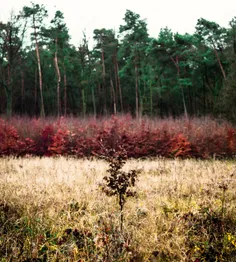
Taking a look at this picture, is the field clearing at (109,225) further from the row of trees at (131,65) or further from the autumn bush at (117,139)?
Result: the row of trees at (131,65)

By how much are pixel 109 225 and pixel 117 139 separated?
833cm

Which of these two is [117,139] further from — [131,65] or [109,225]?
[131,65]

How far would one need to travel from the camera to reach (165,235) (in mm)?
3211

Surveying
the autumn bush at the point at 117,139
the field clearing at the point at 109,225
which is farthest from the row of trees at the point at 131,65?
the field clearing at the point at 109,225

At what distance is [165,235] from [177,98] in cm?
3838

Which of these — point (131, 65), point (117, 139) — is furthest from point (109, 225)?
point (131, 65)

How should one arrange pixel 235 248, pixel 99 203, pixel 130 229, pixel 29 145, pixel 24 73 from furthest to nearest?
pixel 24 73 → pixel 29 145 → pixel 99 203 → pixel 130 229 → pixel 235 248

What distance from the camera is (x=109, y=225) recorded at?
3002 mm

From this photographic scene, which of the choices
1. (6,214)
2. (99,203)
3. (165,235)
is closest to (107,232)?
(165,235)

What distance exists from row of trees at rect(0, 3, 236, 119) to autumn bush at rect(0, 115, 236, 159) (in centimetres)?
553

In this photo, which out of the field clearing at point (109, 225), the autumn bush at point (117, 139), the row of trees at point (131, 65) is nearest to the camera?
the field clearing at point (109, 225)

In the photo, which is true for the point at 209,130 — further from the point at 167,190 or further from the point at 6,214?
the point at 6,214

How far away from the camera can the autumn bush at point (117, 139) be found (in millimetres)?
11453

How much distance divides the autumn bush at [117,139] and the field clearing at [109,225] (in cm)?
637
